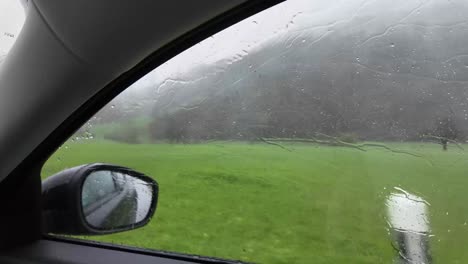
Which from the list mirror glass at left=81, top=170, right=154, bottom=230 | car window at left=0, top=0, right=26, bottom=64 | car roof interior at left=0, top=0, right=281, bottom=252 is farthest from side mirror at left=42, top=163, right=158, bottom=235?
car window at left=0, top=0, right=26, bottom=64

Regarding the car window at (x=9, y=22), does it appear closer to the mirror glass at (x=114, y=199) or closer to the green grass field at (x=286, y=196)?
the green grass field at (x=286, y=196)

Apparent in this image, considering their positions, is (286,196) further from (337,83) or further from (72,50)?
(72,50)

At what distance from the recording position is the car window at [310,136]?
6.68ft

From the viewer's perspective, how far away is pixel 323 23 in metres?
2.14

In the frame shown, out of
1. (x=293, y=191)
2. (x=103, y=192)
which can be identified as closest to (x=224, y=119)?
(x=293, y=191)

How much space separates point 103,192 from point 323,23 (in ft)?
4.59

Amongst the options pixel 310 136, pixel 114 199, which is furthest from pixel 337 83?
pixel 114 199

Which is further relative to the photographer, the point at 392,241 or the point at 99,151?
the point at 99,151

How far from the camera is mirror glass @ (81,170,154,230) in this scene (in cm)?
255

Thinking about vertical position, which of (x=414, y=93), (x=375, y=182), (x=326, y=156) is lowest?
(x=375, y=182)

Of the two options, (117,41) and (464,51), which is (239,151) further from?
(464,51)

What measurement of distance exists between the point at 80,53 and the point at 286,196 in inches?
42.1

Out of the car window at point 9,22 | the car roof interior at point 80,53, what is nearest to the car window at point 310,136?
the car roof interior at point 80,53

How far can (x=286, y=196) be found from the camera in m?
2.30
